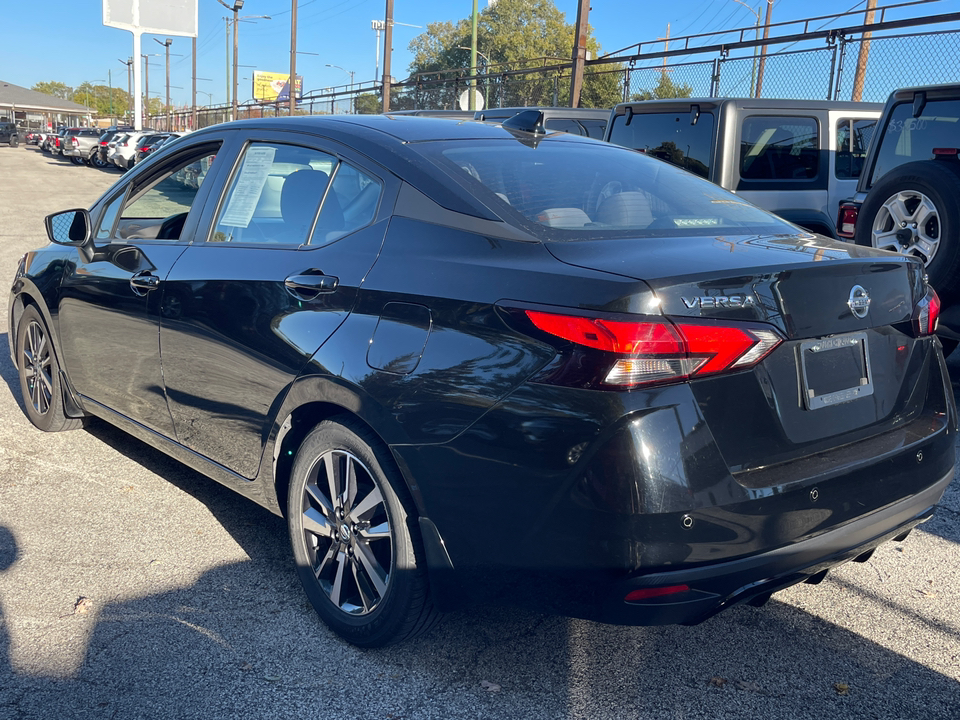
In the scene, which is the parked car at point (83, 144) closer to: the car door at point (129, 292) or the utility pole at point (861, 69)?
the utility pole at point (861, 69)

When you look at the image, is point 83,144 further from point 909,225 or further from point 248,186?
point 248,186

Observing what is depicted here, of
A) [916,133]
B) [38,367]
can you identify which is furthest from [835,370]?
[916,133]

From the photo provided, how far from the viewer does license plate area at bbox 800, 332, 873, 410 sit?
95.6 inches

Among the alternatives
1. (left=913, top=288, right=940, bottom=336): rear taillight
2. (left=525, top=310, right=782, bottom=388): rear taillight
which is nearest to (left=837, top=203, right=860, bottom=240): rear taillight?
(left=913, top=288, right=940, bottom=336): rear taillight

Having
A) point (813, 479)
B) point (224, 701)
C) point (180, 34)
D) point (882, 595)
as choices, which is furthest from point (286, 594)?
point (180, 34)

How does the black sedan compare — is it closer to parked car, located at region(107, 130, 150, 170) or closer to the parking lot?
the parking lot

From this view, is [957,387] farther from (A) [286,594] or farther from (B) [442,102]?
(B) [442,102]

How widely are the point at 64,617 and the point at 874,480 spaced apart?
2.63 m

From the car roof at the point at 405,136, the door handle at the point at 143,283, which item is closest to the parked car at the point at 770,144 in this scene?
the car roof at the point at 405,136

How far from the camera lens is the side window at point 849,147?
323 inches

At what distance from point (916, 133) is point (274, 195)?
5.00 meters

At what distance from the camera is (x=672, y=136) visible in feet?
26.6

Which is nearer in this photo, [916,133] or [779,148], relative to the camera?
[916,133]

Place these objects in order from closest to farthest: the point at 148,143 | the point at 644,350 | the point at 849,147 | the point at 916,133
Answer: the point at 644,350
the point at 916,133
the point at 849,147
the point at 148,143
